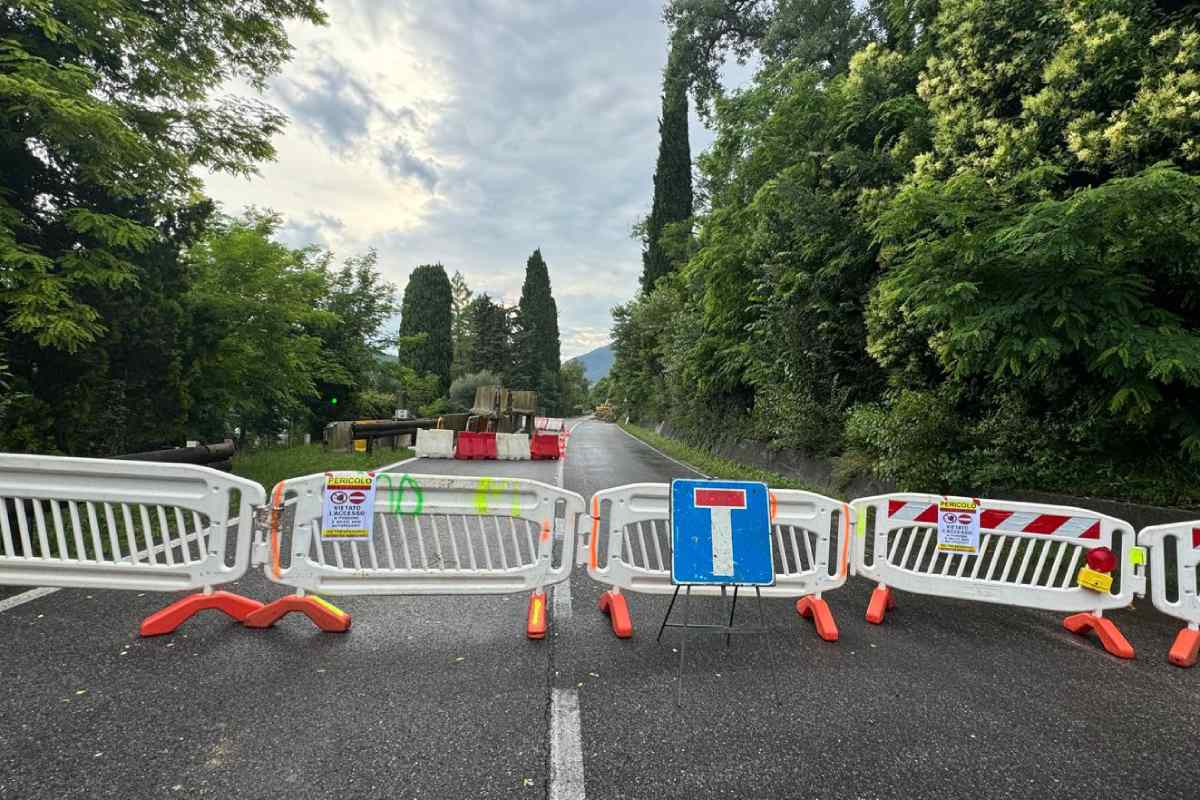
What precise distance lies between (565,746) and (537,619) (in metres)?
1.33

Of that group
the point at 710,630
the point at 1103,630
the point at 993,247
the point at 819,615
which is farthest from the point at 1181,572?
the point at 710,630

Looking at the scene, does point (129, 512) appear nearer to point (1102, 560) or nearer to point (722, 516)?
point (722, 516)

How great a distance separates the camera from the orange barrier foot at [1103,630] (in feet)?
12.4

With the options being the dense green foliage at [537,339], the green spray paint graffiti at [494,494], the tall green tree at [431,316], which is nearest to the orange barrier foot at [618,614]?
the green spray paint graffiti at [494,494]

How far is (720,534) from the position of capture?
3799mm

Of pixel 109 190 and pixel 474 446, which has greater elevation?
pixel 109 190

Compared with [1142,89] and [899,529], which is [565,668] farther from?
[1142,89]

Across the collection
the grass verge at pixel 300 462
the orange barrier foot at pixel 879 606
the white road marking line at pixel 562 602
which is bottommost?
the orange barrier foot at pixel 879 606

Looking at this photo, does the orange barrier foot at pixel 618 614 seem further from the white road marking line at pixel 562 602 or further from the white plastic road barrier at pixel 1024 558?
the white plastic road barrier at pixel 1024 558

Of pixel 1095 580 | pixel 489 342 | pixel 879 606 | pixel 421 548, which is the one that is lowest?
pixel 879 606

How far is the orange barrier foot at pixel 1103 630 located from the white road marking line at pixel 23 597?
7.66 meters

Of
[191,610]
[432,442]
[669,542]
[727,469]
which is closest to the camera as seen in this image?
[191,610]

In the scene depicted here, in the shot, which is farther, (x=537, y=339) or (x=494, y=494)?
(x=537, y=339)

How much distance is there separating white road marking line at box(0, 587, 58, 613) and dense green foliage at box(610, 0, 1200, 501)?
837 centimetres
